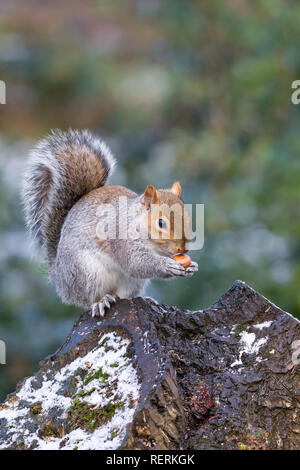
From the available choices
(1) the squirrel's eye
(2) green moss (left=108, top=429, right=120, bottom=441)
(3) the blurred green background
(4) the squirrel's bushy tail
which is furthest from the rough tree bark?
(3) the blurred green background

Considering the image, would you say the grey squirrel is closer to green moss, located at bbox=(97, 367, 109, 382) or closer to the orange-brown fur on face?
the orange-brown fur on face

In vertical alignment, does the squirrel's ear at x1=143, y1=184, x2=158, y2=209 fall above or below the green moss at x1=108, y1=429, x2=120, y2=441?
above

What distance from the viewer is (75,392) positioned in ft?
5.02

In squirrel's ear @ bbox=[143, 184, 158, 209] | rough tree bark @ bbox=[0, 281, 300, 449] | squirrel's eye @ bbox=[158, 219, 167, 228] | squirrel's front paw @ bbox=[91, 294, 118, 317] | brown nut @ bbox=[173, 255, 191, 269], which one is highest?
squirrel's ear @ bbox=[143, 184, 158, 209]

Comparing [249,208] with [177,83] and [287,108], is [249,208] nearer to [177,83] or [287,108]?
[287,108]

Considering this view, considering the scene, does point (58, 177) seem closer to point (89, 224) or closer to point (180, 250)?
point (89, 224)

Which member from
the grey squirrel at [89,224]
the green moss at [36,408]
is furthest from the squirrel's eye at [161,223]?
the green moss at [36,408]

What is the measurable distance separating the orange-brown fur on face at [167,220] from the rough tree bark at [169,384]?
20 centimetres

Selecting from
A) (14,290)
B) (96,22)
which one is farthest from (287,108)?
(96,22)

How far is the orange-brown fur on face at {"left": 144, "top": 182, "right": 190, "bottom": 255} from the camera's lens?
177 cm

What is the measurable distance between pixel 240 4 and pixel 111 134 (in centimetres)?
204

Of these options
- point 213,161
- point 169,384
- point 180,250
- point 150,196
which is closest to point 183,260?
point 180,250

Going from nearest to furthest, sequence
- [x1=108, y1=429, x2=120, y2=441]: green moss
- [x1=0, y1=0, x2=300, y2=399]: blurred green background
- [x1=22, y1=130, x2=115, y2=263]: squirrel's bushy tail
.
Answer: [x1=108, y1=429, x2=120, y2=441]: green moss < [x1=22, y1=130, x2=115, y2=263]: squirrel's bushy tail < [x1=0, y1=0, x2=300, y2=399]: blurred green background
